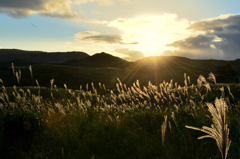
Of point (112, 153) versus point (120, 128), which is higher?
point (120, 128)

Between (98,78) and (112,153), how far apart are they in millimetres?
64934

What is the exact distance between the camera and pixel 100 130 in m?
5.29

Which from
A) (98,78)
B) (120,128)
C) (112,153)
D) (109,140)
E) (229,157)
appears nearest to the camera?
(229,157)

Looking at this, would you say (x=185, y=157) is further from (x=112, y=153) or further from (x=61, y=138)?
(x=61, y=138)

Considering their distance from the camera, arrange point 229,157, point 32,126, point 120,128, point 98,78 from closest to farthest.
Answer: point 229,157 < point 120,128 < point 32,126 < point 98,78

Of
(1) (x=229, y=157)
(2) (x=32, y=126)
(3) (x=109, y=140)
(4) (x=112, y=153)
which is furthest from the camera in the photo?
(2) (x=32, y=126)

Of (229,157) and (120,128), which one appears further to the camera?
(120,128)

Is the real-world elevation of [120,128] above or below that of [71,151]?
above

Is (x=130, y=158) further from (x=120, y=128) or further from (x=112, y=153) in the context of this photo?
(x=120, y=128)

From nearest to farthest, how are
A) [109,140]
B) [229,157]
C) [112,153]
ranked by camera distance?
[229,157] < [112,153] < [109,140]

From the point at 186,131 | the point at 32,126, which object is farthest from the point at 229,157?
the point at 32,126

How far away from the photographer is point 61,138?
529cm

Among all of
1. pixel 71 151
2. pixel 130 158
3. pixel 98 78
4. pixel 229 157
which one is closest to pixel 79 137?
pixel 71 151

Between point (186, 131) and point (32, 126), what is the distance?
462 cm
